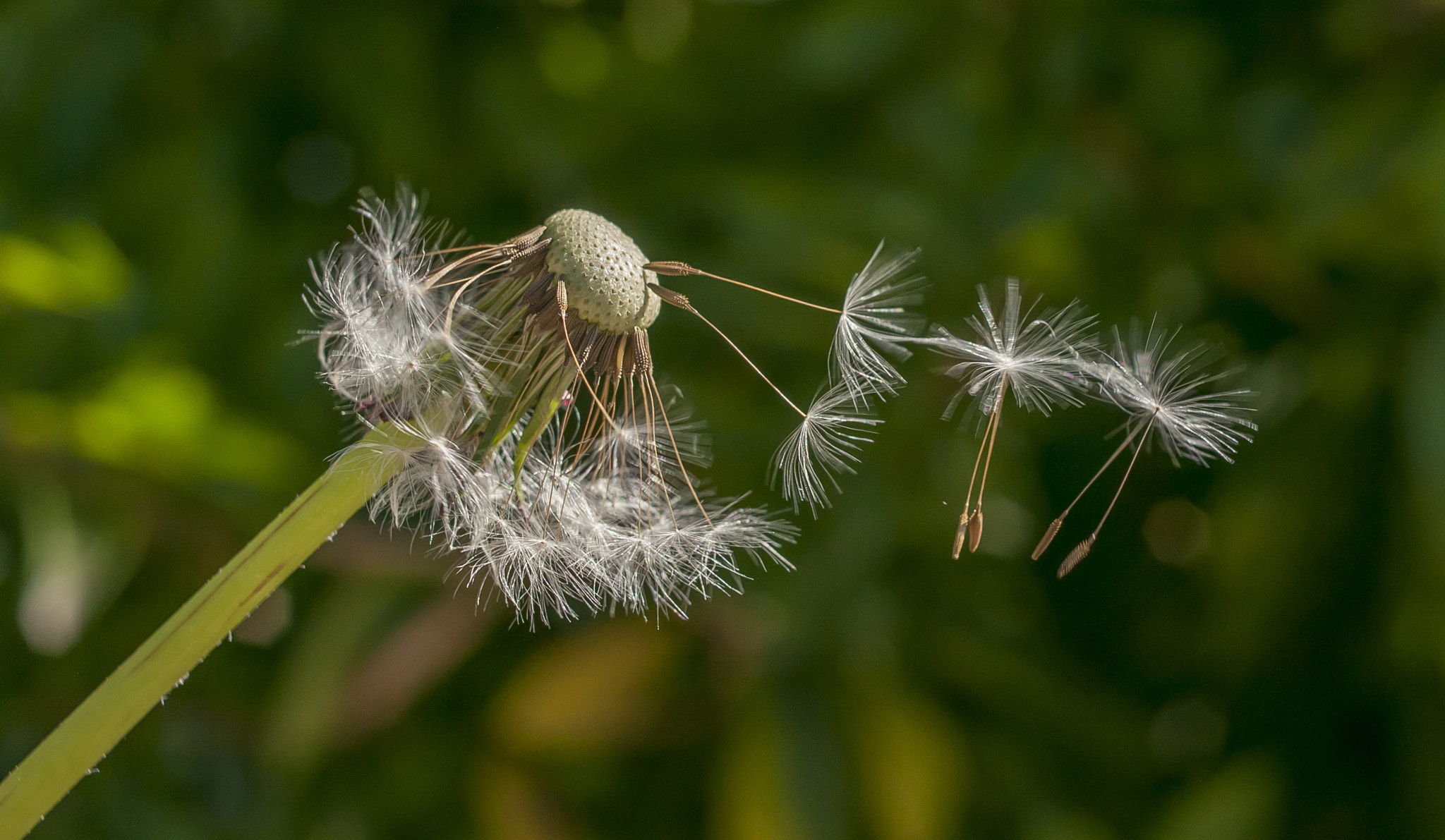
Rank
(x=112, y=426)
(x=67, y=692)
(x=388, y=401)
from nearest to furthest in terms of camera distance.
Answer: (x=388, y=401) < (x=112, y=426) < (x=67, y=692)

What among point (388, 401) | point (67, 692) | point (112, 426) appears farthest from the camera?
point (67, 692)

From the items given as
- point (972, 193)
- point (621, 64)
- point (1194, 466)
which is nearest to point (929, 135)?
point (972, 193)

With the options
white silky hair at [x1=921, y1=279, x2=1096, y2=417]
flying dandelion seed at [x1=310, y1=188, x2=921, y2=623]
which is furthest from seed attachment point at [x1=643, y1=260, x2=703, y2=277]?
white silky hair at [x1=921, y1=279, x2=1096, y2=417]

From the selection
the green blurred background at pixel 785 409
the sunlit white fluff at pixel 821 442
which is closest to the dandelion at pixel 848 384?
the sunlit white fluff at pixel 821 442

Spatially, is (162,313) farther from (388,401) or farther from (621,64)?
(388,401)

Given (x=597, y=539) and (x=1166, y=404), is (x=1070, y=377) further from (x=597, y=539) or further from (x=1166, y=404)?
(x=597, y=539)

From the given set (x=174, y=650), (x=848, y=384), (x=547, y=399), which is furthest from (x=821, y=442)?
(x=174, y=650)
